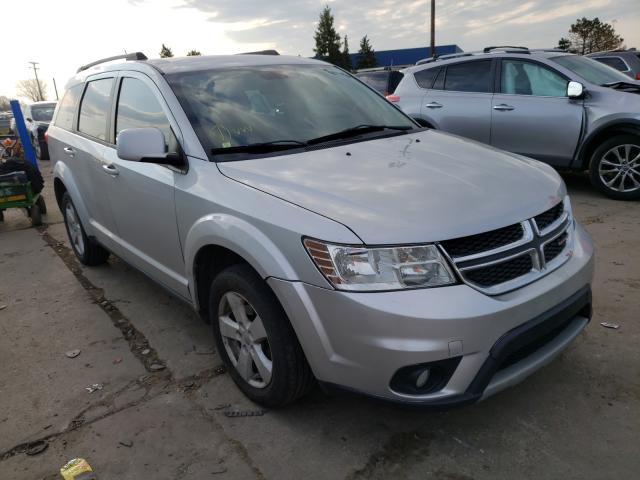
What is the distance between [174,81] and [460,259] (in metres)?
2.06

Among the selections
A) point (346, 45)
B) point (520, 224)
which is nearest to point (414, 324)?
point (520, 224)

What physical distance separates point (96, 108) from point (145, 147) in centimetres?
170

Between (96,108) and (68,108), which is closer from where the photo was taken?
(96,108)

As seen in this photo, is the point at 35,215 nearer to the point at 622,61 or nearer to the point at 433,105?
the point at 433,105

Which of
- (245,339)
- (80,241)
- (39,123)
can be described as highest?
(39,123)

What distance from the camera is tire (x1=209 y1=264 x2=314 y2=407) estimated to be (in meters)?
2.35

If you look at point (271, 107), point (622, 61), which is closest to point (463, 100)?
point (271, 107)

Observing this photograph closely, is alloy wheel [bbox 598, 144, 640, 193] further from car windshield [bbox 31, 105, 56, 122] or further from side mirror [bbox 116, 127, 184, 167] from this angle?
car windshield [bbox 31, 105, 56, 122]

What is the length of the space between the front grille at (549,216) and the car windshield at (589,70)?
4.64 metres

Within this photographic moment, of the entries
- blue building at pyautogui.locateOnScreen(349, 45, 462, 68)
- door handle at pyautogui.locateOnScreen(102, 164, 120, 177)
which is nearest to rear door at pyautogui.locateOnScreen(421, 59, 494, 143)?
door handle at pyautogui.locateOnScreen(102, 164, 120, 177)

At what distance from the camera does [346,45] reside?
5334cm

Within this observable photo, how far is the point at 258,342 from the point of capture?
256 centimetres

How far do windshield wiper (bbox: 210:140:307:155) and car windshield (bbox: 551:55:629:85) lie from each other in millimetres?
4978

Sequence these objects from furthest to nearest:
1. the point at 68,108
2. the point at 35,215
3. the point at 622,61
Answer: the point at 622,61
the point at 35,215
the point at 68,108
